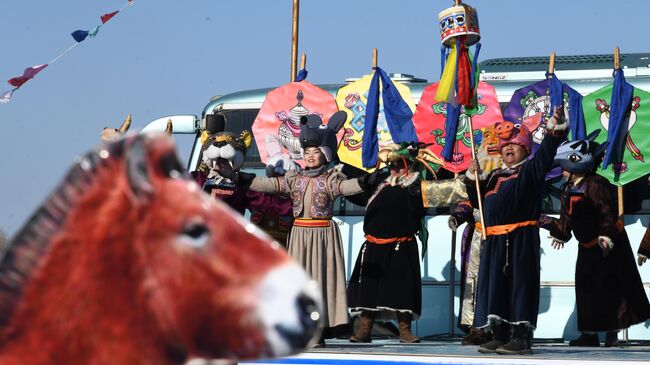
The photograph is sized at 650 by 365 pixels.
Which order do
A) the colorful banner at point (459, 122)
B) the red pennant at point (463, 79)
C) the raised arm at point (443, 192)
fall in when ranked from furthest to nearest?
1. the colorful banner at point (459, 122)
2. the raised arm at point (443, 192)
3. the red pennant at point (463, 79)

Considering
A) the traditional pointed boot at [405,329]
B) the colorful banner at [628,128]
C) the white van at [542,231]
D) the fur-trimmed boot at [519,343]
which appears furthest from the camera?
the white van at [542,231]

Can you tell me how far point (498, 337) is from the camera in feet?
22.5

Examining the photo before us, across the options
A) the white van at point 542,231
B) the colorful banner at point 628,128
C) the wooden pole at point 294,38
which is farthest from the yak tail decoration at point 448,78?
the wooden pole at point 294,38

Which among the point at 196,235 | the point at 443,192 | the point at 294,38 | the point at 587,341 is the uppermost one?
the point at 294,38

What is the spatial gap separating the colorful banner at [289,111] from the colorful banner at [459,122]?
27.4 inches

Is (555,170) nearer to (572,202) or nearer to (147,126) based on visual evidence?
(572,202)

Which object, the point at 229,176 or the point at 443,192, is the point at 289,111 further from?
the point at 443,192

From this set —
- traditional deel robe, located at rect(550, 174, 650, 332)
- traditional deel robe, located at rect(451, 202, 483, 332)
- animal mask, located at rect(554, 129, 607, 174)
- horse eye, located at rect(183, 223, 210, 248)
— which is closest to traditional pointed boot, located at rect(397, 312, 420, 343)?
traditional deel robe, located at rect(451, 202, 483, 332)

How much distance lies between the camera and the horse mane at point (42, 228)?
150 cm

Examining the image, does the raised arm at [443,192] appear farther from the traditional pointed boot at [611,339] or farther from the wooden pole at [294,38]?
the wooden pole at [294,38]


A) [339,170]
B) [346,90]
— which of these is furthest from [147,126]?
[339,170]

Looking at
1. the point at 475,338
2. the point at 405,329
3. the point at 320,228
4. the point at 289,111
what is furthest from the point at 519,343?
the point at 289,111

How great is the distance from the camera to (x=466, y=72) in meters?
6.95

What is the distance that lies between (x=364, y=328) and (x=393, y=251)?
1.93ft
